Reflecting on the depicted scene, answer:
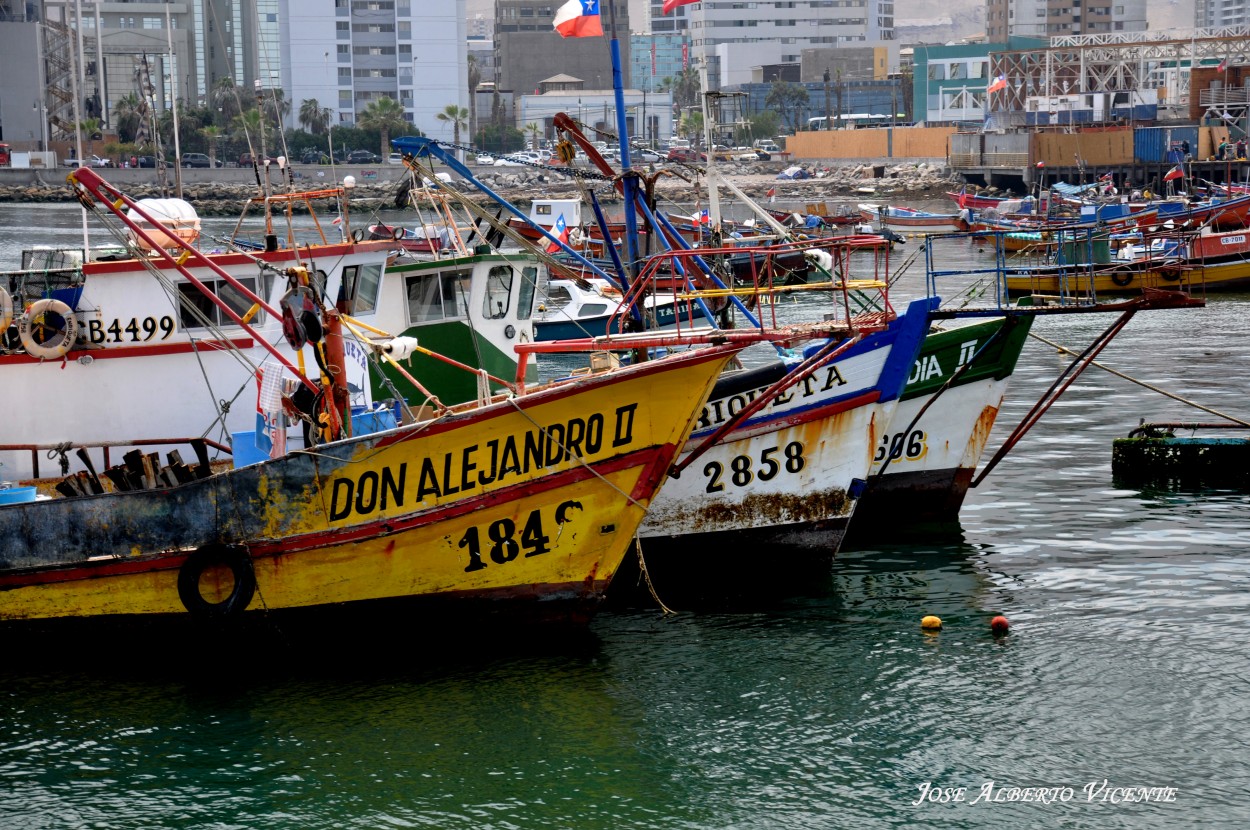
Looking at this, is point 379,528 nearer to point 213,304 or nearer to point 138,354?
point 213,304

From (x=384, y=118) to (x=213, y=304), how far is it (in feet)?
370

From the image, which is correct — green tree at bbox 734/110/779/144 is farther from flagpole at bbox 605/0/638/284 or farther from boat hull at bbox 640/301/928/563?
boat hull at bbox 640/301/928/563

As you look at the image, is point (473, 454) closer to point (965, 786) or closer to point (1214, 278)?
point (965, 786)

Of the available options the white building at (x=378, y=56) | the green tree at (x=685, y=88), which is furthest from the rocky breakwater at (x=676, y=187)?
the green tree at (x=685, y=88)

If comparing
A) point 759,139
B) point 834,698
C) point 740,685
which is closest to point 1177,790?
Answer: point 834,698

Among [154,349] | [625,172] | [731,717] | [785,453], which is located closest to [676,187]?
[625,172]

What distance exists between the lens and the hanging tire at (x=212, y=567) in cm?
1391

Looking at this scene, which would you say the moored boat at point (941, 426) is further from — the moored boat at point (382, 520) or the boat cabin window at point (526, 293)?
the boat cabin window at point (526, 293)

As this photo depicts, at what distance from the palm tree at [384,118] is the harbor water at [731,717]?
367 feet

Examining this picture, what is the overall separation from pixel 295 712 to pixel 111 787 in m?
1.81

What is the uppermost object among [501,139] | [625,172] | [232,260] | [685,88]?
[685,88]

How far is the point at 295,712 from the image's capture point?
1327cm

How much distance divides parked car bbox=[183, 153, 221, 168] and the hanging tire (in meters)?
114

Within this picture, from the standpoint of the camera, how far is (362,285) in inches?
762
